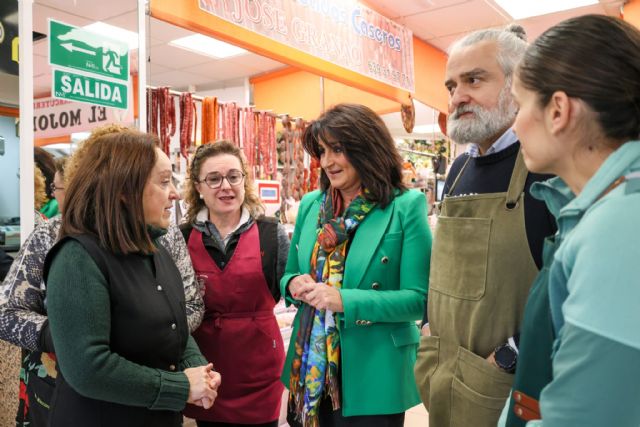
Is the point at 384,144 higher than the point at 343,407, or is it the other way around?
the point at 384,144

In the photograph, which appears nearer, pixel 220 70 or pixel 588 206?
pixel 588 206

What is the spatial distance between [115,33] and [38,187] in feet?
3.27

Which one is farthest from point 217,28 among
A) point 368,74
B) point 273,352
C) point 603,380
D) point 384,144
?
point 603,380

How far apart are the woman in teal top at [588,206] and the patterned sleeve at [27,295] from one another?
1.50 meters

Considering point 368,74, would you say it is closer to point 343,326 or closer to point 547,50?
point 343,326

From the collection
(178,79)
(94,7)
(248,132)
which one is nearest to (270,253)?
(94,7)

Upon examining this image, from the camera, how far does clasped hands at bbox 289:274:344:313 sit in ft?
5.94

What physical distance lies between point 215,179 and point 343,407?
121 cm

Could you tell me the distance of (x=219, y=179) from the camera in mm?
2389

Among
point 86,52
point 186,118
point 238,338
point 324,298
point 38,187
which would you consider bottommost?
point 238,338

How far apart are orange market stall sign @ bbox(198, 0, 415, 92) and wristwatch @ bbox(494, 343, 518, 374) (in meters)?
3.11

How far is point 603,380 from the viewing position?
A: 0.72 meters

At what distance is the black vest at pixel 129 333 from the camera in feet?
4.75

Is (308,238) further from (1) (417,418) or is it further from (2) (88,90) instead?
(1) (417,418)
